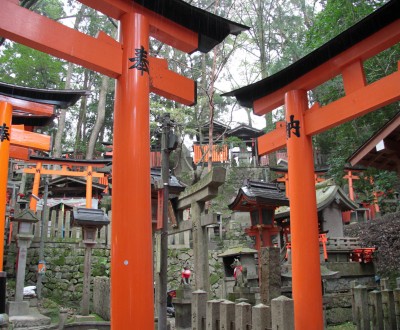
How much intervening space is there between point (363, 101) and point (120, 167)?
3.75 m

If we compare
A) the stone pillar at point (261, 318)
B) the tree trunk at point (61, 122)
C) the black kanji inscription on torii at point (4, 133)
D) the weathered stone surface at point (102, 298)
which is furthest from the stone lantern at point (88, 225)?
the tree trunk at point (61, 122)

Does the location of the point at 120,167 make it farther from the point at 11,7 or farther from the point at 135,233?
the point at 11,7

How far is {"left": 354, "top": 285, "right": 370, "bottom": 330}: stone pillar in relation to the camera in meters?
6.65

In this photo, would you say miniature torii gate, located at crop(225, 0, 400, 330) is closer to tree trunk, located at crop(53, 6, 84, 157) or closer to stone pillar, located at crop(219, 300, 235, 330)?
stone pillar, located at crop(219, 300, 235, 330)

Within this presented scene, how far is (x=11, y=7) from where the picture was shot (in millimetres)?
4367

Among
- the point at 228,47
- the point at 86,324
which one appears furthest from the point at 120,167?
the point at 228,47

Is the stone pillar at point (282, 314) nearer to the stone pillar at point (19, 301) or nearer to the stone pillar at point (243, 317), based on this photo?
the stone pillar at point (243, 317)

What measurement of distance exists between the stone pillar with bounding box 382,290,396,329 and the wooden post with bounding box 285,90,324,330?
1201mm

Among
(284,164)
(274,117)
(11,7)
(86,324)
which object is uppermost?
(274,117)

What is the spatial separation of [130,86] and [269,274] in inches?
141

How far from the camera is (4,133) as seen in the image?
30.6ft

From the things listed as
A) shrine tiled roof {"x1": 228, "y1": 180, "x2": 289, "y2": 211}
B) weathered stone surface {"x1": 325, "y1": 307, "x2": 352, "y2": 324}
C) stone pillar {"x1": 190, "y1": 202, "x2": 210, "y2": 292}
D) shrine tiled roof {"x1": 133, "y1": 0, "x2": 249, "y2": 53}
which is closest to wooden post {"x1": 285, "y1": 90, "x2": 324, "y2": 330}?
stone pillar {"x1": 190, "y1": 202, "x2": 210, "y2": 292}

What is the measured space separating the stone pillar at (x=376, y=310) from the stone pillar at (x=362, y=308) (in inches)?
3.6

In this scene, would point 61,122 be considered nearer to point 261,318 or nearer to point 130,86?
point 130,86
